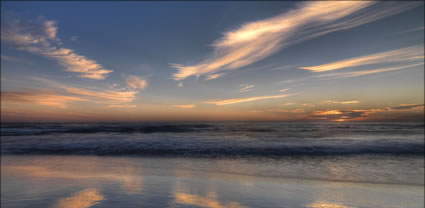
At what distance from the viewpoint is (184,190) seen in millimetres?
4566

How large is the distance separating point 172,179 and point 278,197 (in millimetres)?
2783

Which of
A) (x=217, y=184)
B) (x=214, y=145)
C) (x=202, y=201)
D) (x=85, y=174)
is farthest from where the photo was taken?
(x=214, y=145)

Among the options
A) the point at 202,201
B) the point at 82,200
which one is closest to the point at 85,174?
Answer: the point at 82,200

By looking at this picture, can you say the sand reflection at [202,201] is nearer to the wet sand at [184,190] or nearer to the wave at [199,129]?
the wet sand at [184,190]

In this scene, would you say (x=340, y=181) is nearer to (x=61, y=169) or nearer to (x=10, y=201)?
(x=10, y=201)

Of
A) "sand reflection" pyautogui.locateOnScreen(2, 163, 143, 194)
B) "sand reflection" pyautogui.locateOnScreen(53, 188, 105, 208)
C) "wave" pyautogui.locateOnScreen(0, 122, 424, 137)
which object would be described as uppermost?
"sand reflection" pyautogui.locateOnScreen(53, 188, 105, 208)

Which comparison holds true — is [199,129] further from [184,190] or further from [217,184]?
[184,190]

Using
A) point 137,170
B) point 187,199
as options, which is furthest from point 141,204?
point 137,170

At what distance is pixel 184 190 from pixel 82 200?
2.02 metres

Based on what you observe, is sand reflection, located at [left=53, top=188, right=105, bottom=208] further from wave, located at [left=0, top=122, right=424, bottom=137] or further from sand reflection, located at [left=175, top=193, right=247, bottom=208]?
wave, located at [left=0, top=122, right=424, bottom=137]

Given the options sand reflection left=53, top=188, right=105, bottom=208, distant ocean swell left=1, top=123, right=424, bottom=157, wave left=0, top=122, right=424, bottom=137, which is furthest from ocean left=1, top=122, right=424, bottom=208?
wave left=0, top=122, right=424, bottom=137

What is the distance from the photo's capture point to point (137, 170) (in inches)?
261

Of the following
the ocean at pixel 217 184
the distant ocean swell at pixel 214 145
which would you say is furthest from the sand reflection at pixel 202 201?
the distant ocean swell at pixel 214 145

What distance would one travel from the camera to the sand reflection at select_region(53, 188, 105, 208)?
12.3 ft
